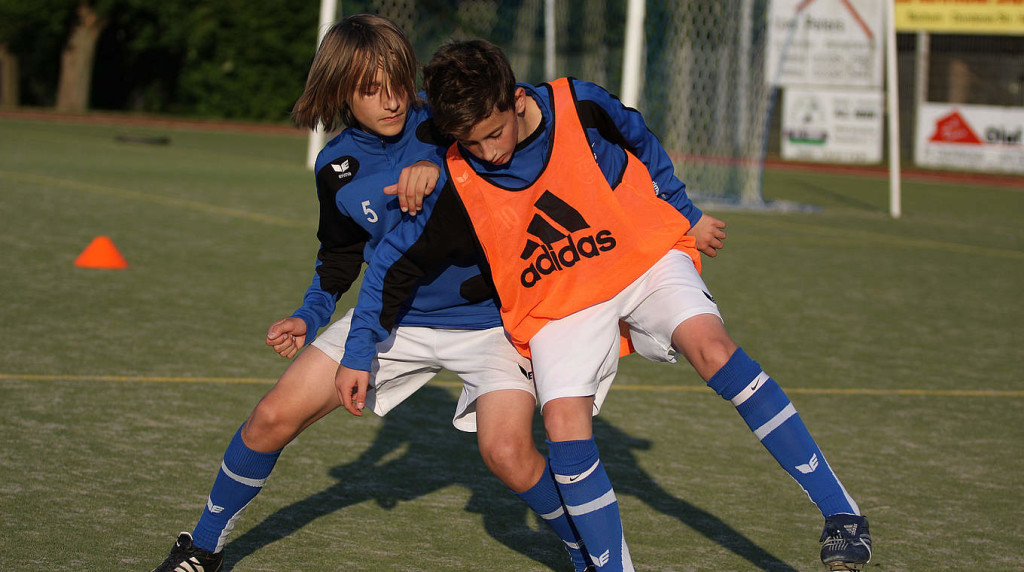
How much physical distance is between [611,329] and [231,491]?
3.35ft

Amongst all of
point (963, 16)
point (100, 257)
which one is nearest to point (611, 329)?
point (100, 257)

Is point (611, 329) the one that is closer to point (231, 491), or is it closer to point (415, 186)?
point (415, 186)

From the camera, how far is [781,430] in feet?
9.56

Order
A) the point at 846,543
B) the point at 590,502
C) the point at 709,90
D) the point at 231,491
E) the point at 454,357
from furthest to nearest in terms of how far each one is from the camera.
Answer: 1. the point at 709,90
2. the point at 454,357
3. the point at 231,491
4. the point at 590,502
5. the point at 846,543

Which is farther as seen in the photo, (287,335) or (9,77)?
(9,77)

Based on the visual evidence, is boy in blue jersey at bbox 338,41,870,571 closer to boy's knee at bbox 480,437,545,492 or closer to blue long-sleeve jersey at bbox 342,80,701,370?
blue long-sleeve jersey at bbox 342,80,701,370

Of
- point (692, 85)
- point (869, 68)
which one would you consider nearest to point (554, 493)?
point (692, 85)

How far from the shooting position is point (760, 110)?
14.4m

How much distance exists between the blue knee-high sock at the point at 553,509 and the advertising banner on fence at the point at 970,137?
18837 millimetres

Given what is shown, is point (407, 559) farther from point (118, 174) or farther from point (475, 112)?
point (118, 174)

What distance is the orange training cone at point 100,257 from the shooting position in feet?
26.1

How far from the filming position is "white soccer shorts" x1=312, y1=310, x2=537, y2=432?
3.20 m

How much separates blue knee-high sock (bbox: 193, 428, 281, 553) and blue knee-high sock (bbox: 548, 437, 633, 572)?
2.43 ft

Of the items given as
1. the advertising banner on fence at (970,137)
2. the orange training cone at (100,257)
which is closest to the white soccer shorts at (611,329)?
the orange training cone at (100,257)
